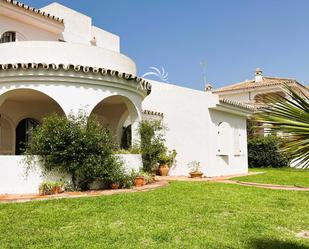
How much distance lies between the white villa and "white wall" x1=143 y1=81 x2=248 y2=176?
0.06 m

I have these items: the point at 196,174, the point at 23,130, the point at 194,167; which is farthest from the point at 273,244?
the point at 23,130

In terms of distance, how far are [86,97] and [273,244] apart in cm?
909

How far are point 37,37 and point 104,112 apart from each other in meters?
6.26

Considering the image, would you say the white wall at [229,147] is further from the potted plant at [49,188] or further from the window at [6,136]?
the window at [6,136]

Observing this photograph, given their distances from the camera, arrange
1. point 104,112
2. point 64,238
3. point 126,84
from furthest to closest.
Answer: point 104,112 < point 126,84 < point 64,238

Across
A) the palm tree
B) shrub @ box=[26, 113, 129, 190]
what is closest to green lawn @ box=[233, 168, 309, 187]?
shrub @ box=[26, 113, 129, 190]

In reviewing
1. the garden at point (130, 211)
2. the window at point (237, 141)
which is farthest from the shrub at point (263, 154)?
the garden at point (130, 211)

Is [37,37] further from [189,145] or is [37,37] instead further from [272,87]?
[272,87]

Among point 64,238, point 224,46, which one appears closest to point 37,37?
point 224,46

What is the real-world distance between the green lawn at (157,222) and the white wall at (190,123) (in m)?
8.20

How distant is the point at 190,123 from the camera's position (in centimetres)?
2134

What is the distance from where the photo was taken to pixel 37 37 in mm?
20953

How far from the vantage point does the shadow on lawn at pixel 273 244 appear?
6938mm

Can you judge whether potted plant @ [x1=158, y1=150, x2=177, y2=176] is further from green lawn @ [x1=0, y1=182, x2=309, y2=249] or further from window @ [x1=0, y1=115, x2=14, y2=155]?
window @ [x1=0, y1=115, x2=14, y2=155]
